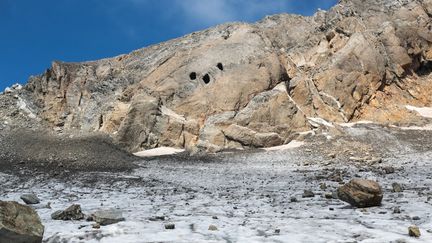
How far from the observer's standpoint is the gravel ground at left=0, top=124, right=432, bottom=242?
10.3 metres

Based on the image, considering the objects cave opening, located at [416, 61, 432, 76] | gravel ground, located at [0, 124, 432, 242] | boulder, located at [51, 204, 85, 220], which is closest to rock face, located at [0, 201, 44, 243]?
gravel ground, located at [0, 124, 432, 242]

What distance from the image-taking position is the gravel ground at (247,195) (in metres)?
10.3

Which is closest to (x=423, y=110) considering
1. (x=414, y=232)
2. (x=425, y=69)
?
(x=425, y=69)

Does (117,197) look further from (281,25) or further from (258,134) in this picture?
(281,25)

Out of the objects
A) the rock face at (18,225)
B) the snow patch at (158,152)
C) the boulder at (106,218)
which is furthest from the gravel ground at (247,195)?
the snow patch at (158,152)

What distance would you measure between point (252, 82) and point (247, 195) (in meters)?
27.5

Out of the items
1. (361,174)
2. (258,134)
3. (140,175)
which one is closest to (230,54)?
(258,134)

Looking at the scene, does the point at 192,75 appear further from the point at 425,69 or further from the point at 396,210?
the point at 396,210

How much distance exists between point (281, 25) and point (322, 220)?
152 ft

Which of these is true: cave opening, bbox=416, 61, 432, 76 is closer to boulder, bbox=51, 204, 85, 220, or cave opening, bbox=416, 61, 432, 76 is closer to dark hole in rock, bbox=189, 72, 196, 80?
dark hole in rock, bbox=189, 72, 196, 80

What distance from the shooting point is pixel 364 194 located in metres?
13.3

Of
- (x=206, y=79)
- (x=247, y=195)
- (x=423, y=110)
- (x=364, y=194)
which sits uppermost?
(x=206, y=79)

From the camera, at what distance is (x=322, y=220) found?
11.6 meters

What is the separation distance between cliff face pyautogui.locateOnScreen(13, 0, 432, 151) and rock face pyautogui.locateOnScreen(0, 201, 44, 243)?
28472mm
